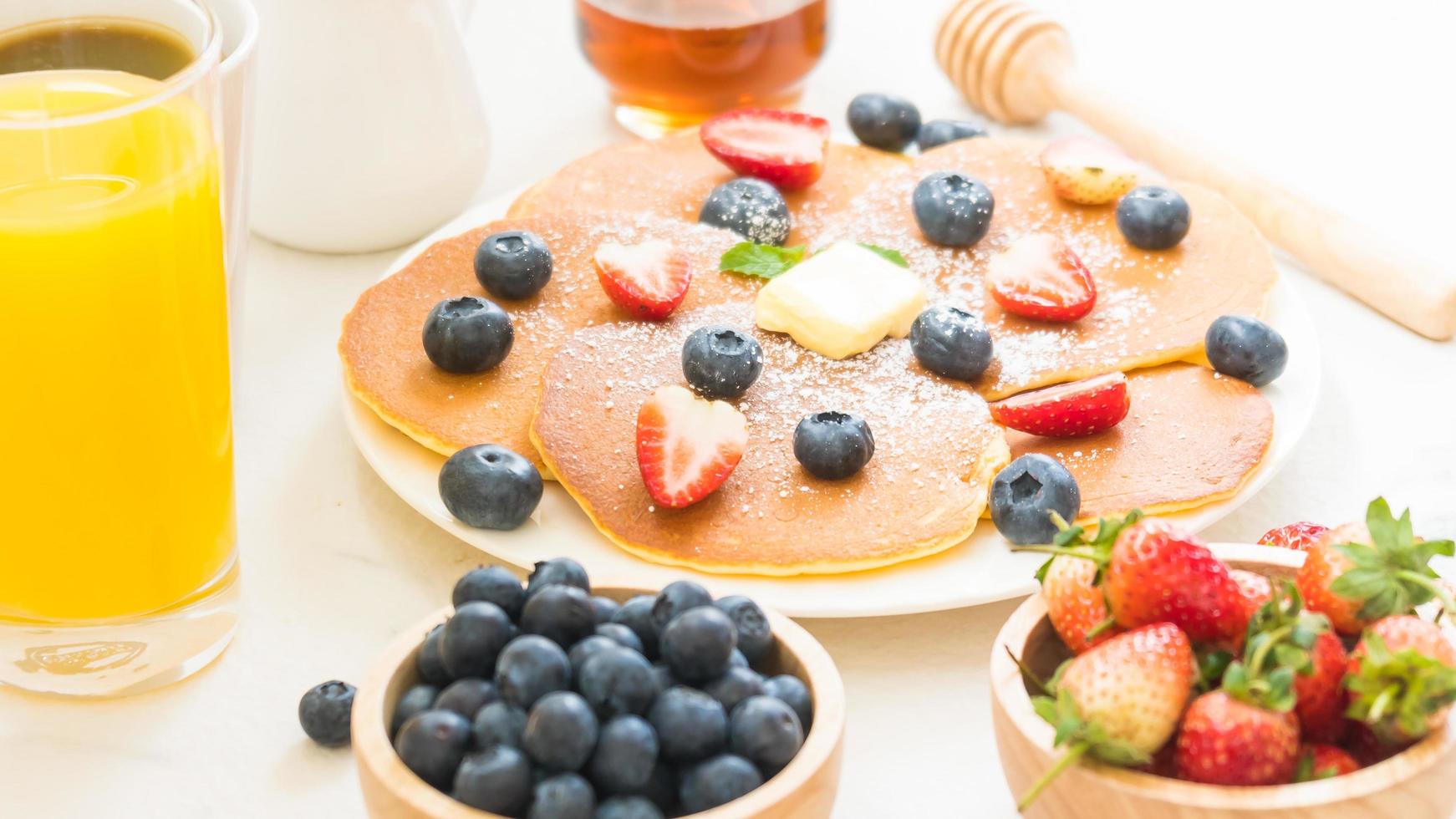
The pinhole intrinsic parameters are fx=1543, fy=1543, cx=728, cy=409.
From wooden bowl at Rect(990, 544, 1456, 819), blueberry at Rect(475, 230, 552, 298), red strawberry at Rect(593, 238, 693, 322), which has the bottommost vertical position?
blueberry at Rect(475, 230, 552, 298)

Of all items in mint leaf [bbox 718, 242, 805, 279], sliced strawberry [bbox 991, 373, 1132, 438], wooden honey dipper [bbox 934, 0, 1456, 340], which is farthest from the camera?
wooden honey dipper [bbox 934, 0, 1456, 340]

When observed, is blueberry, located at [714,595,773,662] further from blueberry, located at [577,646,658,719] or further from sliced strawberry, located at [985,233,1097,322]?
sliced strawberry, located at [985,233,1097,322]

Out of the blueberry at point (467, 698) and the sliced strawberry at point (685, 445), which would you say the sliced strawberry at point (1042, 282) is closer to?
the sliced strawberry at point (685, 445)

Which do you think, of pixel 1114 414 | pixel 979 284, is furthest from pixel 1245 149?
pixel 1114 414

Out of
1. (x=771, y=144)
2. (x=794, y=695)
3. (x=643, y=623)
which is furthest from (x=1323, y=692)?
(x=771, y=144)

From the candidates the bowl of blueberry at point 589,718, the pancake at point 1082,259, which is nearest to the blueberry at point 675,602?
the bowl of blueberry at point 589,718

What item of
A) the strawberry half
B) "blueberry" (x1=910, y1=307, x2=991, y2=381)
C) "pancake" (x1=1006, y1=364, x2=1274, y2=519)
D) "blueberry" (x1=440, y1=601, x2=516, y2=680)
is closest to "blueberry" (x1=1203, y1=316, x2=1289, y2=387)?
"pancake" (x1=1006, y1=364, x2=1274, y2=519)

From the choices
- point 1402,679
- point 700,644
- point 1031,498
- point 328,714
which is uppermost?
point 1402,679

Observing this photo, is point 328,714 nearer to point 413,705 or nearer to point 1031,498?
point 413,705
